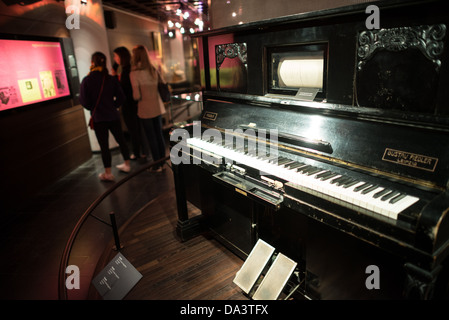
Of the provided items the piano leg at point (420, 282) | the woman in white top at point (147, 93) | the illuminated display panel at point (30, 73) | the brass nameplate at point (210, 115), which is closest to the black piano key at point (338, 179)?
the piano leg at point (420, 282)

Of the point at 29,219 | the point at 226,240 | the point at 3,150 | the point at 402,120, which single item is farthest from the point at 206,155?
the point at 3,150

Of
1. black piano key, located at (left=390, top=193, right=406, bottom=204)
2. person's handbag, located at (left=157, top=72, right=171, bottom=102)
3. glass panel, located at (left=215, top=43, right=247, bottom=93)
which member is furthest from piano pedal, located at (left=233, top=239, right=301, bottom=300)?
person's handbag, located at (left=157, top=72, right=171, bottom=102)

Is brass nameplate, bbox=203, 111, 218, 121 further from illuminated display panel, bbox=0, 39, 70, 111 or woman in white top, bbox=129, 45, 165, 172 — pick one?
illuminated display panel, bbox=0, 39, 70, 111

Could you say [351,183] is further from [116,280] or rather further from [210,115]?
[116,280]

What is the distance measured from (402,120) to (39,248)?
354 cm

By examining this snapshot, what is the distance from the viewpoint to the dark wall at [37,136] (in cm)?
418

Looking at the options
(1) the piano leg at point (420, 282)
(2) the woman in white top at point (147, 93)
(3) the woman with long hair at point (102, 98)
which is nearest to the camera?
(1) the piano leg at point (420, 282)

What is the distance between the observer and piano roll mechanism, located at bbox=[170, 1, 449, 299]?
1.46 meters

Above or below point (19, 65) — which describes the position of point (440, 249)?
below

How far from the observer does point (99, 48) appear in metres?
6.10

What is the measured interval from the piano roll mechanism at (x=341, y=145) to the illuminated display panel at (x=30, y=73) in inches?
118

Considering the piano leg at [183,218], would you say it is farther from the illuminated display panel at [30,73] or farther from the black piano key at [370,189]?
the illuminated display panel at [30,73]

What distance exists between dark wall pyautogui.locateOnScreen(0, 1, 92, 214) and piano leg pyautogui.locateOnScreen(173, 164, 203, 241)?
8.43 ft
